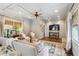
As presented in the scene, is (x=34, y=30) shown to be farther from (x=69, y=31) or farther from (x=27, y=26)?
(x=69, y=31)

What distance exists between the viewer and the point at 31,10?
214cm

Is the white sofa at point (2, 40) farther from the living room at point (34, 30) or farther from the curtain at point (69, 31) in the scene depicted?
the curtain at point (69, 31)

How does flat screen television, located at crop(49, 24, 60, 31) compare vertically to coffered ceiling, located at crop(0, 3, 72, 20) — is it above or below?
below

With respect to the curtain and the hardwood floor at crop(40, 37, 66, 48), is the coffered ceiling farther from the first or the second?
the hardwood floor at crop(40, 37, 66, 48)

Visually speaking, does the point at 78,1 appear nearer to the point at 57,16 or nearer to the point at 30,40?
the point at 57,16

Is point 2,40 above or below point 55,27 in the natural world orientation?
below

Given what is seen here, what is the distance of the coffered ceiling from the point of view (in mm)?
2123

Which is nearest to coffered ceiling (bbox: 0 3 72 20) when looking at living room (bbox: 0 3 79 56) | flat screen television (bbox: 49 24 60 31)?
living room (bbox: 0 3 79 56)

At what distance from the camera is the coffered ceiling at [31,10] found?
2.12 metres

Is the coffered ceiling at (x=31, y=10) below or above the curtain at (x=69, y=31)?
above

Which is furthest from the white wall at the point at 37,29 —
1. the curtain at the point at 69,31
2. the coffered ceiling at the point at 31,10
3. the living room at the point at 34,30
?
the curtain at the point at 69,31

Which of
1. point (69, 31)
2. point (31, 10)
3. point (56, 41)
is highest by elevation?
point (31, 10)

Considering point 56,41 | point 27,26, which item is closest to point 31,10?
point 27,26

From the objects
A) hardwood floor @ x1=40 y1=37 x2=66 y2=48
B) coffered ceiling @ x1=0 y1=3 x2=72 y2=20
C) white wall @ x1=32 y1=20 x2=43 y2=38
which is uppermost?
coffered ceiling @ x1=0 y1=3 x2=72 y2=20
